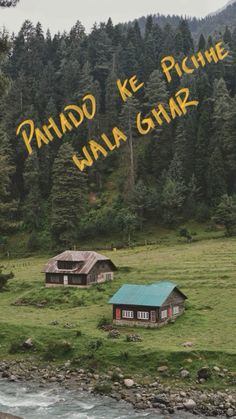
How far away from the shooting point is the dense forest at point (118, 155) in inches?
3258

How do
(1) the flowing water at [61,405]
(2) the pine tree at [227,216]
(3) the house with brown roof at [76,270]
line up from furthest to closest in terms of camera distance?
(2) the pine tree at [227,216] < (3) the house with brown roof at [76,270] < (1) the flowing water at [61,405]

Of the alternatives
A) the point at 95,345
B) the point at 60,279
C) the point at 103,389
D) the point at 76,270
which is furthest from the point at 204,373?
the point at 60,279

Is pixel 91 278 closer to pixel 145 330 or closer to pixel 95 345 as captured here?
pixel 145 330

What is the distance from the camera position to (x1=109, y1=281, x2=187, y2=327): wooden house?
142ft

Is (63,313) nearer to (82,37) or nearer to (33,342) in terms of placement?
(33,342)

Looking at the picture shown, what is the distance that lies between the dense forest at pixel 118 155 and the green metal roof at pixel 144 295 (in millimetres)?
25134

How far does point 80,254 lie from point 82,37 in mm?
108662

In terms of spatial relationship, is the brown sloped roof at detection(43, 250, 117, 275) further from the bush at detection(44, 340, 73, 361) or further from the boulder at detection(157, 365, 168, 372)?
the boulder at detection(157, 365, 168, 372)

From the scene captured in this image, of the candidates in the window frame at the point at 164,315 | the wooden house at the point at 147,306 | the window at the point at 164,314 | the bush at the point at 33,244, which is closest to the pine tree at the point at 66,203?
the bush at the point at 33,244

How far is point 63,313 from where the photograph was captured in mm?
48094

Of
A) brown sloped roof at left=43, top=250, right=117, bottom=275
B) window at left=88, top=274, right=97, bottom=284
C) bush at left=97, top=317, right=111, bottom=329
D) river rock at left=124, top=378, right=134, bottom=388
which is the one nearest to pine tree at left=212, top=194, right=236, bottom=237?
brown sloped roof at left=43, top=250, right=117, bottom=275

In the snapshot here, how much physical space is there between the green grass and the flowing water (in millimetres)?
4030

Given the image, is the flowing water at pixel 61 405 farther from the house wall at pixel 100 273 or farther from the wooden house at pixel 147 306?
the house wall at pixel 100 273

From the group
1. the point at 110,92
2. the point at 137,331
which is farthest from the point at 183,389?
the point at 110,92
